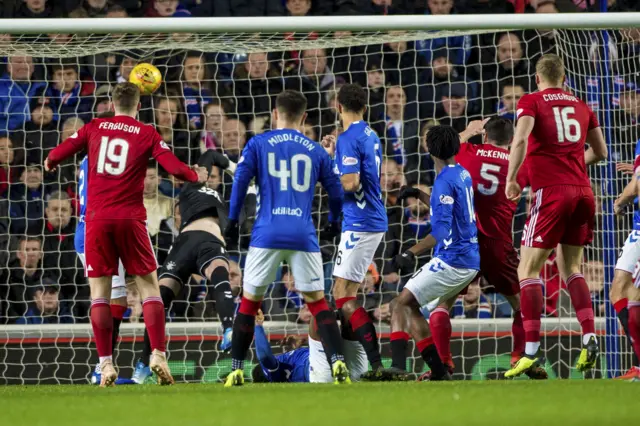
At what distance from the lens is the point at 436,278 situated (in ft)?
24.8

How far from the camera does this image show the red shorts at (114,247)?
6.88 meters

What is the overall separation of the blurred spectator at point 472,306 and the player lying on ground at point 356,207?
2.54 m

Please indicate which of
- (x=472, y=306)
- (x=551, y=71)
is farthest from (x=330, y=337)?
(x=472, y=306)

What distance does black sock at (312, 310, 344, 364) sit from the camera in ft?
22.3

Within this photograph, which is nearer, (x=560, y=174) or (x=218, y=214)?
(x=560, y=174)

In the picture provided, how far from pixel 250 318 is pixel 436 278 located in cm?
145

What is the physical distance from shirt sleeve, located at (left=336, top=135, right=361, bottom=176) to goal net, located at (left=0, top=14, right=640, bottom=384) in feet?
5.24

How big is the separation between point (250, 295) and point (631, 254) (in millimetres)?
2773

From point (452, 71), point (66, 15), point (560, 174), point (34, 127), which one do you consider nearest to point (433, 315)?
point (560, 174)

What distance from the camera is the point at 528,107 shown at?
7.07m

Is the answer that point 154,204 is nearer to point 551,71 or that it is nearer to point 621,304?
point 551,71

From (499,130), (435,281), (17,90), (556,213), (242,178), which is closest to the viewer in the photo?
(242,178)

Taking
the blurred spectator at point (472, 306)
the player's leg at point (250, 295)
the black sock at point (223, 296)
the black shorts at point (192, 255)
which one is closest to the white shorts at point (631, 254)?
the blurred spectator at point (472, 306)

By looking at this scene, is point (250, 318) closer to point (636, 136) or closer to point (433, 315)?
point (433, 315)
